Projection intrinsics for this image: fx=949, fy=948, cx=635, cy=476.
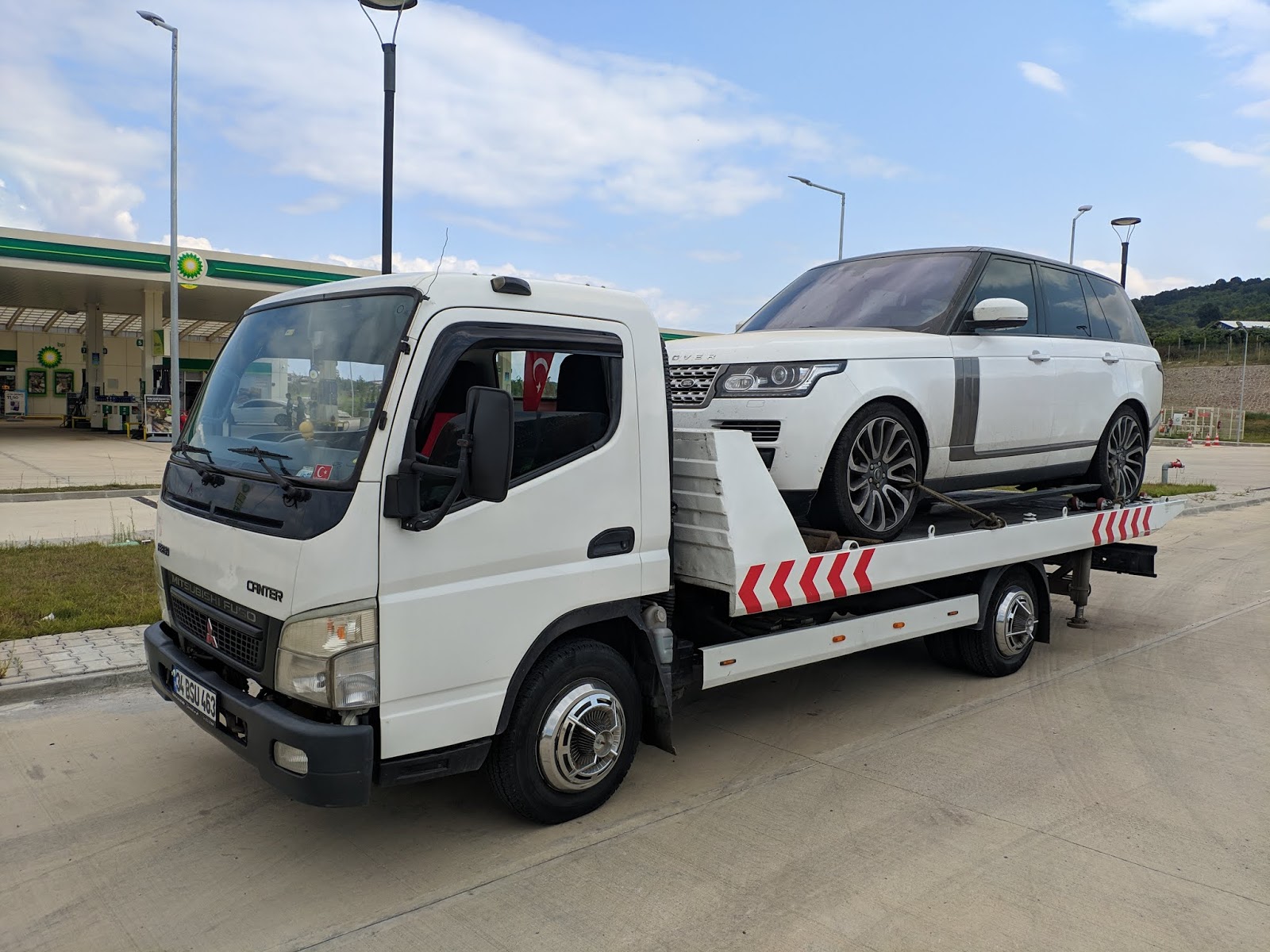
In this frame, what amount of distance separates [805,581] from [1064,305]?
3545 millimetres

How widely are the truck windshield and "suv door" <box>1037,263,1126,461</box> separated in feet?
15.7

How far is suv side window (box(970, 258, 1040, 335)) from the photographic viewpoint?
605 centimetres

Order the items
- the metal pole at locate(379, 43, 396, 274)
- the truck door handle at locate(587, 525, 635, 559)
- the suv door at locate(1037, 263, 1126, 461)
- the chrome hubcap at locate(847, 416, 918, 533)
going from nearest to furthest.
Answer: the truck door handle at locate(587, 525, 635, 559)
the chrome hubcap at locate(847, 416, 918, 533)
the suv door at locate(1037, 263, 1126, 461)
the metal pole at locate(379, 43, 396, 274)

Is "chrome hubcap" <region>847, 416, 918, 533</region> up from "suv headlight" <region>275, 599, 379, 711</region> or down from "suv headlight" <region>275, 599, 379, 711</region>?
up

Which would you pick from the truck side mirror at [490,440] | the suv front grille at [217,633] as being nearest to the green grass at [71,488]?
the suv front grille at [217,633]

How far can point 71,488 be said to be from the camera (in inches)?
574

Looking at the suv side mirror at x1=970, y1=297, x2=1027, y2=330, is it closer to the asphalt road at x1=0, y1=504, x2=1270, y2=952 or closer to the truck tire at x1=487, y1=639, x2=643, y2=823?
the asphalt road at x1=0, y1=504, x2=1270, y2=952

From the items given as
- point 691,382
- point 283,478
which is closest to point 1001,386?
point 691,382

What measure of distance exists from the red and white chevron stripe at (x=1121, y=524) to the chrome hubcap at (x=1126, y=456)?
→ 215mm

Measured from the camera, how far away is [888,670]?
659 centimetres

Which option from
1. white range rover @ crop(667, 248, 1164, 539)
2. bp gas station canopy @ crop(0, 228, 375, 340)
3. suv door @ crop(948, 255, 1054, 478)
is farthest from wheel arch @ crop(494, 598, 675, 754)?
bp gas station canopy @ crop(0, 228, 375, 340)

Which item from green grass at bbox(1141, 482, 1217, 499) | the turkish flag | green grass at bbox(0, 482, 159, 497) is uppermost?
the turkish flag

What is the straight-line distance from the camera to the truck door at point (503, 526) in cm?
336

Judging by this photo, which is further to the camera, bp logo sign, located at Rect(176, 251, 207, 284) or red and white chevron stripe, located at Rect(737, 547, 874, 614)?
bp logo sign, located at Rect(176, 251, 207, 284)
